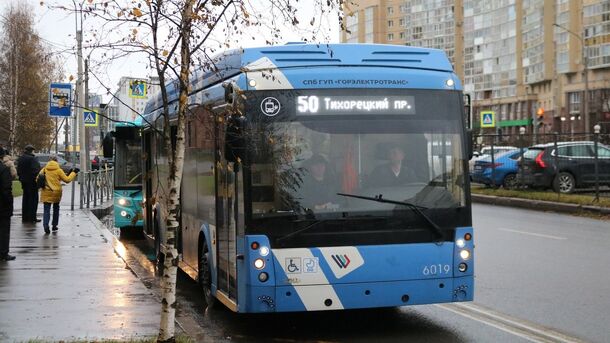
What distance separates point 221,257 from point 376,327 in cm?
170

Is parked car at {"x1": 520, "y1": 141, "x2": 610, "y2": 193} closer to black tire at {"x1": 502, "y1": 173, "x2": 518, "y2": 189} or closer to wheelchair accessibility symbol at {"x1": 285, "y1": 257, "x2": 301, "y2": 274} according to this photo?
black tire at {"x1": 502, "y1": 173, "x2": 518, "y2": 189}

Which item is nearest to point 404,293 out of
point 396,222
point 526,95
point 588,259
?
point 396,222

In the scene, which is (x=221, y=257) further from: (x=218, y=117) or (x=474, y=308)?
(x=474, y=308)

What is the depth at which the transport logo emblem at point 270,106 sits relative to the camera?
7094mm

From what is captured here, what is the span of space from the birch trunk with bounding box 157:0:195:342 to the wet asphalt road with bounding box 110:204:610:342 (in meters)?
1.33

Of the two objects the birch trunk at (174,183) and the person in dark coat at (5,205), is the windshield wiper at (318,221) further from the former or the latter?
the person in dark coat at (5,205)

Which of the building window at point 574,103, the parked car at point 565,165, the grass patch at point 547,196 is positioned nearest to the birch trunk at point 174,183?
the grass patch at point 547,196

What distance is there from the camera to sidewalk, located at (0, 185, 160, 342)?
7477 millimetres

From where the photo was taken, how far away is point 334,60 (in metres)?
7.52

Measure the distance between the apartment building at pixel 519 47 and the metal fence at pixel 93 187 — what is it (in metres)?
48.9

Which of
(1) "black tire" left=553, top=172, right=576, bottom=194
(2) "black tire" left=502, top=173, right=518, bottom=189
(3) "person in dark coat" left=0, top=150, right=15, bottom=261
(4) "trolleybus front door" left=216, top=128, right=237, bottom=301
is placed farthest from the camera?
(2) "black tire" left=502, top=173, right=518, bottom=189

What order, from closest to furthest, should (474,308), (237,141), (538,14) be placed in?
(237,141) < (474,308) < (538,14)

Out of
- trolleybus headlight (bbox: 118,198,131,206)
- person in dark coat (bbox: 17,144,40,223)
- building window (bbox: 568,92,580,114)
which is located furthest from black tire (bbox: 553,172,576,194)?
Result: building window (bbox: 568,92,580,114)

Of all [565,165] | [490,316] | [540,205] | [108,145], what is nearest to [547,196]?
[540,205]
